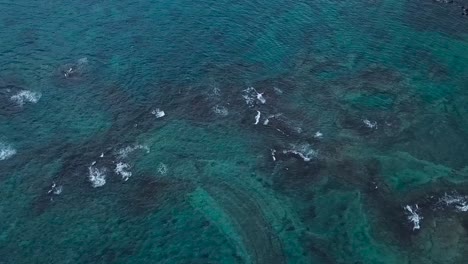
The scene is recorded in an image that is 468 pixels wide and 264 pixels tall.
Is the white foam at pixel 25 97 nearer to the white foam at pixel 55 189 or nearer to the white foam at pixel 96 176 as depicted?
the white foam at pixel 55 189

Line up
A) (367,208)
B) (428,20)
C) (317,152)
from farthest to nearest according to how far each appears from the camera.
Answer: (428,20), (317,152), (367,208)

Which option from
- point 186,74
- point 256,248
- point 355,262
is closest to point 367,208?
point 355,262

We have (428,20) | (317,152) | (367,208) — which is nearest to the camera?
(367,208)

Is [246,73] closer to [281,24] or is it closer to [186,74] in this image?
[186,74]

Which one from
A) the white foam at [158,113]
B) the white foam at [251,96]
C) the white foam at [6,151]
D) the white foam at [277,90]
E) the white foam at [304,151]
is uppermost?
the white foam at [277,90]

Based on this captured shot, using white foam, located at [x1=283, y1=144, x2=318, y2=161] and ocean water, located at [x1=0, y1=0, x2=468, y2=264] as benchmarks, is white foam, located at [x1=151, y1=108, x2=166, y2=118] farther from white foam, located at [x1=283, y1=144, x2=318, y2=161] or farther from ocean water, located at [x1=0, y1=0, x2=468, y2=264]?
white foam, located at [x1=283, y1=144, x2=318, y2=161]

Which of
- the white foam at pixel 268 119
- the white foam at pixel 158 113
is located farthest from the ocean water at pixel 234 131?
the white foam at pixel 268 119
